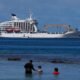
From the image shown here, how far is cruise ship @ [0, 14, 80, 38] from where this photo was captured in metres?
163

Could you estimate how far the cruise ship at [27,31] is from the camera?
16338 cm

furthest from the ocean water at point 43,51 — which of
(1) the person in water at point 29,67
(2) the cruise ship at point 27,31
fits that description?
(2) the cruise ship at point 27,31

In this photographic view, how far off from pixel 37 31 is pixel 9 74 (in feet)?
460

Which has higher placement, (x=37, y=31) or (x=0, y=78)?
(x=37, y=31)

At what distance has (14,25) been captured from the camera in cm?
17075

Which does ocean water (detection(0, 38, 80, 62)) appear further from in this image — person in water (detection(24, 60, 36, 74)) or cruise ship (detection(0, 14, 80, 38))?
cruise ship (detection(0, 14, 80, 38))

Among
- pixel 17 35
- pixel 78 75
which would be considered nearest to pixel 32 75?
pixel 78 75

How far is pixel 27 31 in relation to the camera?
169500 millimetres

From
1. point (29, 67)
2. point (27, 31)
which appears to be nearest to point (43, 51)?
point (29, 67)

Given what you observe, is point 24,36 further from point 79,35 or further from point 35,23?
point 79,35

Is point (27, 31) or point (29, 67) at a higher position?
point (27, 31)

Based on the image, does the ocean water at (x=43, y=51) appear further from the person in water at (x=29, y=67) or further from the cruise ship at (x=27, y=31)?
the cruise ship at (x=27, y=31)

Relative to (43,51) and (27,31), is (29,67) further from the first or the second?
(27,31)

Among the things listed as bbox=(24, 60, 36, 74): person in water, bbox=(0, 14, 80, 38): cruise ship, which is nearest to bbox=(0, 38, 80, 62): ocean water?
bbox=(24, 60, 36, 74): person in water
